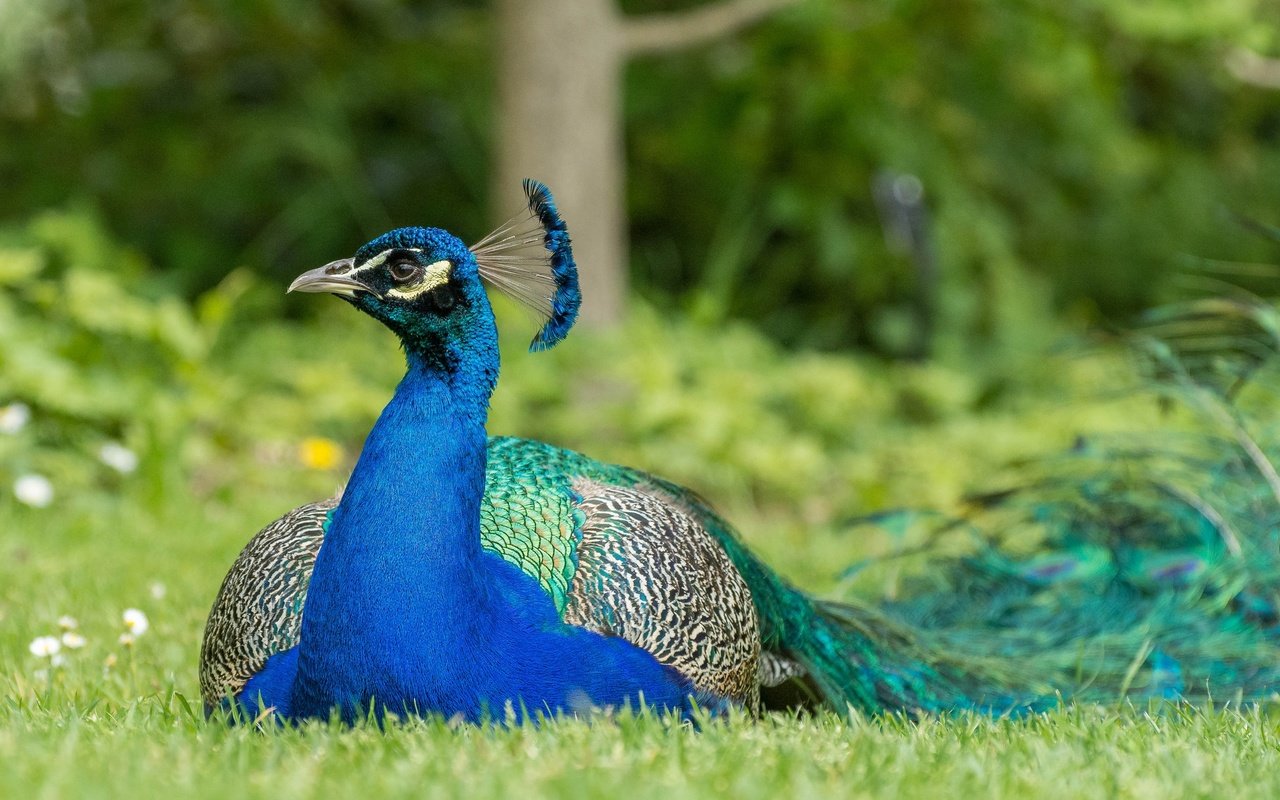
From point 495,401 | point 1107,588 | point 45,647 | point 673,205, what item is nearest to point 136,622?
point 45,647

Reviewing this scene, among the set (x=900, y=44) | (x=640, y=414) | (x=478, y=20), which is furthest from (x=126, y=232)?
(x=900, y=44)

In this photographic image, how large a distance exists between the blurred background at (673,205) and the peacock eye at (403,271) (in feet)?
9.62

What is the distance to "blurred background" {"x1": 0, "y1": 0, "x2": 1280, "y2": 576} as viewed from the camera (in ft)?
19.7

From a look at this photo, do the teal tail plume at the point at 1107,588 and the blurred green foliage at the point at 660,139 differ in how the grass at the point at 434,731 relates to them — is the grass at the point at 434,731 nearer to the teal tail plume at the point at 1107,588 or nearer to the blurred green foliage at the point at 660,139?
the teal tail plume at the point at 1107,588

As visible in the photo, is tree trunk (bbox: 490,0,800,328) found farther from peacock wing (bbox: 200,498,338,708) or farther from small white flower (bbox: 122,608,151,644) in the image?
peacock wing (bbox: 200,498,338,708)

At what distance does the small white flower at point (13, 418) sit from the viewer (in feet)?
15.7

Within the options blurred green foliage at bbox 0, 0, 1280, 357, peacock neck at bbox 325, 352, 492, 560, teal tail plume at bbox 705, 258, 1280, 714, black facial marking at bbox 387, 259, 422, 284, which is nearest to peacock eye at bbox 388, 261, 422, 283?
black facial marking at bbox 387, 259, 422, 284

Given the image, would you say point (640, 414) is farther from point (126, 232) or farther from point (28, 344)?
point (126, 232)

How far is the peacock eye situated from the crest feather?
0.14m

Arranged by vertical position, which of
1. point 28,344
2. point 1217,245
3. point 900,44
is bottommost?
point 1217,245

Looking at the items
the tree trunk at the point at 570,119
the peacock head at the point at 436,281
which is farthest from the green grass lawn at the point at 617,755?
the tree trunk at the point at 570,119

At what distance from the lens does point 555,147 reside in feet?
21.2

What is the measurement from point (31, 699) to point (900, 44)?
5757mm

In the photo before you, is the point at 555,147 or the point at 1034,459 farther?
the point at 555,147
